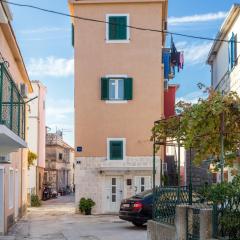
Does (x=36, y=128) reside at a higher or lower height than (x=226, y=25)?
lower

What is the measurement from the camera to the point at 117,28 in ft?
96.5

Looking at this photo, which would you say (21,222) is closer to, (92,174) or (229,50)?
(92,174)

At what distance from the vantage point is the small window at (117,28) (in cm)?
2928

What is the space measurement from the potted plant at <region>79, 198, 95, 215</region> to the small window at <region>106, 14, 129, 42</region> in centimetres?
816

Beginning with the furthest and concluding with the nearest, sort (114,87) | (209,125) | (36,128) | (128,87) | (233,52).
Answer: (36,128), (114,87), (128,87), (233,52), (209,125)

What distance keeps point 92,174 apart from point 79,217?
2.84 metres

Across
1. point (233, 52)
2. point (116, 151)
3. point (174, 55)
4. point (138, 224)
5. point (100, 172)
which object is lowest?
point (138, 224)

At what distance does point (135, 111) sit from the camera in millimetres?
29438

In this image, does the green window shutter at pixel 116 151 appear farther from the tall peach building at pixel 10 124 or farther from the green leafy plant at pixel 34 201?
the green leafy plant at pixel 34 201

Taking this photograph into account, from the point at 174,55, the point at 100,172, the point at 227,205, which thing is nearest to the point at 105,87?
the point at 100,172

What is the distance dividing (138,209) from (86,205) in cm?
871

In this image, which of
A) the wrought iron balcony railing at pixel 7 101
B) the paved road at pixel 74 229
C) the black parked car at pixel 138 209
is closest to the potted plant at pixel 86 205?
the paved road at pixel 74 229

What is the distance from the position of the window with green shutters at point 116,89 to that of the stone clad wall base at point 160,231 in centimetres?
1590

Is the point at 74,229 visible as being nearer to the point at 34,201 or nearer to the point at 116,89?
the point at 116,89
